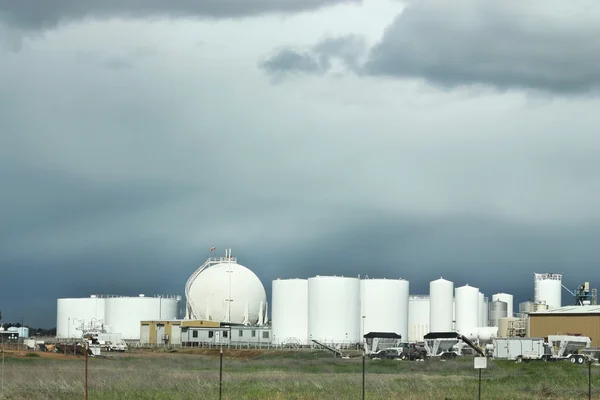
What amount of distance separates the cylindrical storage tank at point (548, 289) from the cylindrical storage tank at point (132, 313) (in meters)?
46.4

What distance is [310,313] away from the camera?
97.8 metres

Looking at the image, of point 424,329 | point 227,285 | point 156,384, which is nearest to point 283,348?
point 227,285

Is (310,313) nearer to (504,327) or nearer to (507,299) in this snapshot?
(504,327)

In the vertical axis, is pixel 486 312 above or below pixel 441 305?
below

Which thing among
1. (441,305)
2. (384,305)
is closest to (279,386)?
(384,305)

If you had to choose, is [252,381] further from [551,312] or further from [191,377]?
[551,312]

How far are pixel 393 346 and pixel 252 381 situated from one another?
38.0 metres

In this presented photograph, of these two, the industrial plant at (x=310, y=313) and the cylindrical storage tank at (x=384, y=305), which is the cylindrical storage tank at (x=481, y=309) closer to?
the industrial plant at (x=310, y=313)

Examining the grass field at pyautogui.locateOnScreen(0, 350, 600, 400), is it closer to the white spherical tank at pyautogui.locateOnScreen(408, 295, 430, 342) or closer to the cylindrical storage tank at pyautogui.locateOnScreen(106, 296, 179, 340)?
the white spherical tank at pyautogui.locateOnScreen(408, 295, 430, 342)

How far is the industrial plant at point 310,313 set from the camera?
96.4 meters

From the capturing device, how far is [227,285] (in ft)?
348

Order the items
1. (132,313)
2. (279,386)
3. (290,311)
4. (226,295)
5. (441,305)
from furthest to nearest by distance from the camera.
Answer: (132,313), (441,305), (226,295), (290,311), (279,386)

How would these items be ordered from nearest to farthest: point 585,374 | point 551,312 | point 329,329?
point 585,374 < point 551,312 < point 329,329

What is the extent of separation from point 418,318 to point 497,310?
10612 millimetres
